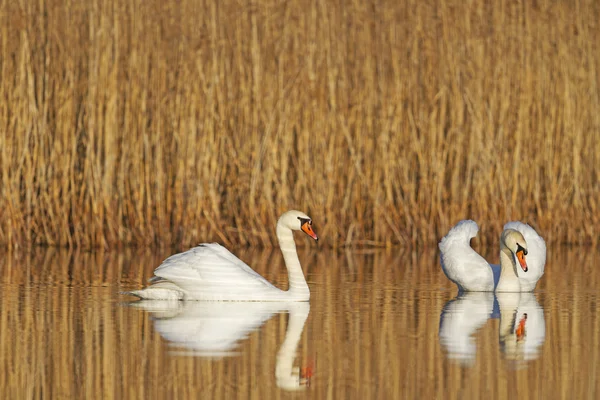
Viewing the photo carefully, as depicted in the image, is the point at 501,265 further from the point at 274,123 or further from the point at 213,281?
the point at 274,123

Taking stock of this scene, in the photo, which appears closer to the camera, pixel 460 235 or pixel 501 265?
pixel 501 265

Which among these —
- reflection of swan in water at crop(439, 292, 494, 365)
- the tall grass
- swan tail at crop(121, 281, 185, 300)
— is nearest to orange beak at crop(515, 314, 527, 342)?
reflection of swan in water at crop(439, 292, 494, 365)

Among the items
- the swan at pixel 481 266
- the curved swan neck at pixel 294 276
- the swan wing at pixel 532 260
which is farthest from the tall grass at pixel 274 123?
the curved swan neck at pixel 294 276

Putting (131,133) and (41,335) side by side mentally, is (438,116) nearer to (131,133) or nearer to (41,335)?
(131,133)

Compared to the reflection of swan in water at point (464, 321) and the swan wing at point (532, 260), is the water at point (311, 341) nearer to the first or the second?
the reflection of swan in water at point (464, 321)

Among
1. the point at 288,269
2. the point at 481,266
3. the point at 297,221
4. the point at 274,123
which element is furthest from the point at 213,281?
the point at 274,123

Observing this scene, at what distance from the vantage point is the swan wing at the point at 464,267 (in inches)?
390

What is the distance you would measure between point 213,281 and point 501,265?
216cm

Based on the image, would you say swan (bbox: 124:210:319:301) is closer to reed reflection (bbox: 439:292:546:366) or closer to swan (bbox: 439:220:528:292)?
reed reflection (bbox: 439:292:546:366)

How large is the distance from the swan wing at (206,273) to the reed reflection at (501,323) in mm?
1252

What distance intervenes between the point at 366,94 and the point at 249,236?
1774 millimetres

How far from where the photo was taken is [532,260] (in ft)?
33.3

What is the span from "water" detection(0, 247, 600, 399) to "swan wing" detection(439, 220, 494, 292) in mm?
149

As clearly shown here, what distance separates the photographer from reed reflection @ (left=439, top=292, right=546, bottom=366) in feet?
22.8
